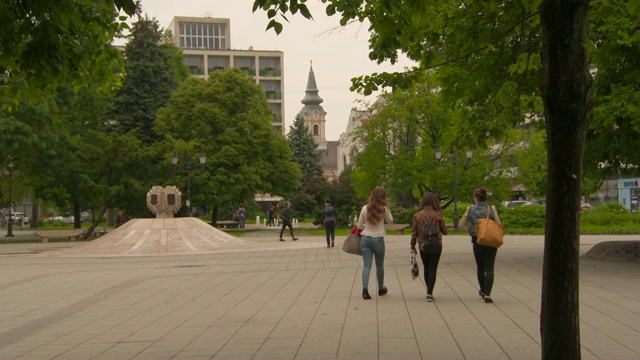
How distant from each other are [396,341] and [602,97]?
9.93 m

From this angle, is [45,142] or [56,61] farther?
[45,142]

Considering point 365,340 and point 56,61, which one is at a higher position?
point 56,61

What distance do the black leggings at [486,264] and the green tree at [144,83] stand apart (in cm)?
3854

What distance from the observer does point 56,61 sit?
857cm

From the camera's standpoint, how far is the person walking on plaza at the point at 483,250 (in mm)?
10594

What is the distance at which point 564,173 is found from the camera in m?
5.31

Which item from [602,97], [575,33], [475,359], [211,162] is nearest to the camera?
[575,33]

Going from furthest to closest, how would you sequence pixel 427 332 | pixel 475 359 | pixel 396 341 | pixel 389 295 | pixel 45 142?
pixel 45 142
pixel 389 295
pixel 427 332
pixel 396 341
pixel 475 359

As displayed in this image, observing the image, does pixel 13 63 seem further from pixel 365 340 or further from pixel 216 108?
pixel 216 108

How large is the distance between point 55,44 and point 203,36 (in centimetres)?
10387

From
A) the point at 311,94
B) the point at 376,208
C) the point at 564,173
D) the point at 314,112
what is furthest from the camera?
the point at 311,94

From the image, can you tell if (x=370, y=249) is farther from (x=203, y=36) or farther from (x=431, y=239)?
(x=203, y=36)

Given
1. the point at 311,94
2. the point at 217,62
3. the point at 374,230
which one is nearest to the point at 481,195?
the point at 374,230

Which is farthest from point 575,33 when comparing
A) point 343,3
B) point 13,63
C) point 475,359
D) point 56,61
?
point 13,63
